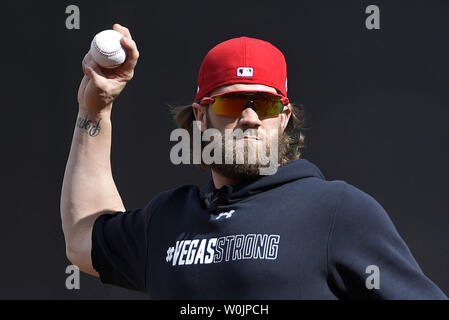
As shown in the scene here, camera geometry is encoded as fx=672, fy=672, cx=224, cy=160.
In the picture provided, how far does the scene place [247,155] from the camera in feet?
6.85

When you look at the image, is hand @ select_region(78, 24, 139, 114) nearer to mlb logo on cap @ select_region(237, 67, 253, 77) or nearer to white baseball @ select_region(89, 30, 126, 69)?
white baseball @ select_region(89, 30, 126, 69)

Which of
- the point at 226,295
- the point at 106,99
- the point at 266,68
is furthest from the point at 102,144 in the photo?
the point at 226,295

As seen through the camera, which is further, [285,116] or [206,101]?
[285,116]

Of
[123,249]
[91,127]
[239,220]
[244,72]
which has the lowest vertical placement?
[123,249]

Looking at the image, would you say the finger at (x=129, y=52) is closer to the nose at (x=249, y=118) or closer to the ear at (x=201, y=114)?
the ear at (x=201, y=114)

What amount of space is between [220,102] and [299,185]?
1.24 ft

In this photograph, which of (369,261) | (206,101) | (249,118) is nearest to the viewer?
(369,261)

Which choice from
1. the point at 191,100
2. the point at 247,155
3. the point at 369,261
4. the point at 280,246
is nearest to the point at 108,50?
the point at 247,155

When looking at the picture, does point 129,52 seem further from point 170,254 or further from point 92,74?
point 170,254

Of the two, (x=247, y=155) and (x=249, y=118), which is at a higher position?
(x=249, y=118)

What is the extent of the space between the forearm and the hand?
3.3 inches

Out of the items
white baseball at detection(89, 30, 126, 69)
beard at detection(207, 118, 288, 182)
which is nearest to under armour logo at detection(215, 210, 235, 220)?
beard at detection(207, 118, 288, 182)

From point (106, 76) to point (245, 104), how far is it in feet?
1.64
